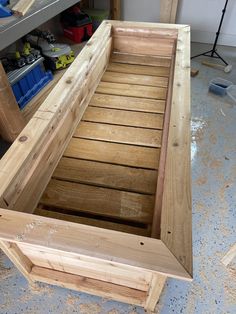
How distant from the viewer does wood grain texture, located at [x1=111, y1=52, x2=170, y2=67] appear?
1628 millimetres

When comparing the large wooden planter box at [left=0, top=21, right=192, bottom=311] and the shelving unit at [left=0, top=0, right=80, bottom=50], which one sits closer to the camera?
the large wooden planter box at [left=0, top=21, right=192, bottom=311]

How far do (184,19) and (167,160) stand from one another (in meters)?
2.81

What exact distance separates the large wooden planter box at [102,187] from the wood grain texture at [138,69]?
0.12m

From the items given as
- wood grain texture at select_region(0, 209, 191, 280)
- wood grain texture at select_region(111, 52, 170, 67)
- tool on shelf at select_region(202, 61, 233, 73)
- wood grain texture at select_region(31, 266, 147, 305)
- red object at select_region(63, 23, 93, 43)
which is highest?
wood grain texture at select_region(0, 209, 191, 280)

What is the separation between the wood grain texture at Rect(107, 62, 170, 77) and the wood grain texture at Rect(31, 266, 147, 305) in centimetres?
121

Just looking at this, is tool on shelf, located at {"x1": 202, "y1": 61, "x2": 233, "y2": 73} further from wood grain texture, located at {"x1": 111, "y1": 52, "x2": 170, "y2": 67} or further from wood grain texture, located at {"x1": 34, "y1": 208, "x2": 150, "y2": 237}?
wood grain texture, located at {"x1": 34, "y1": 208, "x2": 150, "y2": 237}

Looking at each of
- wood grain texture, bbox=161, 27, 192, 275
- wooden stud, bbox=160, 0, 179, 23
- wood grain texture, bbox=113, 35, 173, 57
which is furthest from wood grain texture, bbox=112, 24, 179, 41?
wooden stud, bbox=160, 0, 179, 23

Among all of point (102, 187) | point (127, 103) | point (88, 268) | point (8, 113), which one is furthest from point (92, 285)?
point (8, 113)

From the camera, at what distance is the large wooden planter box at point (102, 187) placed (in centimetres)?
56

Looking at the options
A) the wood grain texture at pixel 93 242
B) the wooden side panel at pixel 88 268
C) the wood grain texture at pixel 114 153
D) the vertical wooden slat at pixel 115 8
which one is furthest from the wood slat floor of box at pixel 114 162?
the vertical wooden slat at pixel 115 8

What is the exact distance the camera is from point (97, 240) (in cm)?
55

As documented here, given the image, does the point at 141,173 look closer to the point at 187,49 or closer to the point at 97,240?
the point at 97,240

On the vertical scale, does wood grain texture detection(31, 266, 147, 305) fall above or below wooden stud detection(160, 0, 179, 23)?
below

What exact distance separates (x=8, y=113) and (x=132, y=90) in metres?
0.72
